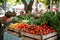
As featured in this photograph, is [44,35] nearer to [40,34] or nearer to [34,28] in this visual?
[40,34]

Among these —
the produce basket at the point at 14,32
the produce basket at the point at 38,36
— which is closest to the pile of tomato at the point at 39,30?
the produce basket at the point at 38,36

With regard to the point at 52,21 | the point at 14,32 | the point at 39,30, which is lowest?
the point at 14,32

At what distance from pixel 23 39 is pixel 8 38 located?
0.87 m

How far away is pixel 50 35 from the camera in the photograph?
4266 mm

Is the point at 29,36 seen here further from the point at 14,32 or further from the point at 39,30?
the point at 14,32

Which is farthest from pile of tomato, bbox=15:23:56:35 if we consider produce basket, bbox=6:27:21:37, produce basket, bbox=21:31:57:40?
produce basket, bbox=6:27:21:37

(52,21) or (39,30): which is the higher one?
(52,21)

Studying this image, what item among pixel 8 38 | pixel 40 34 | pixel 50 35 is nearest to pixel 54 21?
pixel 50 35

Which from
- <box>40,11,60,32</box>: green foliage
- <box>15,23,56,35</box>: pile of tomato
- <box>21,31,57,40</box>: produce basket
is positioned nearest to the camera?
<box>21,31,57,40</box>: produce basket

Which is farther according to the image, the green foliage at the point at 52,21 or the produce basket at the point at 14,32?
the produce basket at the point at 14,32

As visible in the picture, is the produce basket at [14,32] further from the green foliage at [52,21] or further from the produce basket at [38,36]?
the green foliage at [52,21]

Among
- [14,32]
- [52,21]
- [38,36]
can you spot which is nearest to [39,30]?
[38,36]

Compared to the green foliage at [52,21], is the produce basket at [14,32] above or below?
below

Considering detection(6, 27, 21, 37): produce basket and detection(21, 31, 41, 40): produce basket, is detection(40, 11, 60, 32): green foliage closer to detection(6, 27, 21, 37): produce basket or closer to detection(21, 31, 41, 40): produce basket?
detection(21, 31, 41, 40): produce basket
